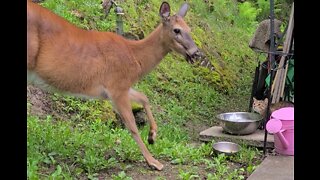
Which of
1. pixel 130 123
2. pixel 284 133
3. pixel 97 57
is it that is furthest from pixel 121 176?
pixel 284 133

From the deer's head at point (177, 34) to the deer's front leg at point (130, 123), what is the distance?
2.64ft

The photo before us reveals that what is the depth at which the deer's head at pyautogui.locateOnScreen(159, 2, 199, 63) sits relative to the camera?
219 inches

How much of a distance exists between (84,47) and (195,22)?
8.24 meters

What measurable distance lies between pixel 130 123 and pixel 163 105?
3.44 meters

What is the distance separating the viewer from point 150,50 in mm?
5758

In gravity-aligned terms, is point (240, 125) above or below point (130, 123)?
below

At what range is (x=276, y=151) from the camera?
6.03 metres

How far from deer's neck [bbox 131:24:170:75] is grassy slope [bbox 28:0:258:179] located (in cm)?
94

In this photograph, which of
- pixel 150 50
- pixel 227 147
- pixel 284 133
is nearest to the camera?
pixel 150 50

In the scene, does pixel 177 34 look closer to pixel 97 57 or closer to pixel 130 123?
pixel 97 57

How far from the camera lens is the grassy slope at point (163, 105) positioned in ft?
17.0

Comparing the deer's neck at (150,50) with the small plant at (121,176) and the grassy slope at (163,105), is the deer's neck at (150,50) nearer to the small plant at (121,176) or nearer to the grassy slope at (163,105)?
the grassy slope at (163,105)

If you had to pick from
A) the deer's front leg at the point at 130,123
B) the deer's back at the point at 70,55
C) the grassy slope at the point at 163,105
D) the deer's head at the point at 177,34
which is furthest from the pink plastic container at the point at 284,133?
the deer's back at the point at 70,55
